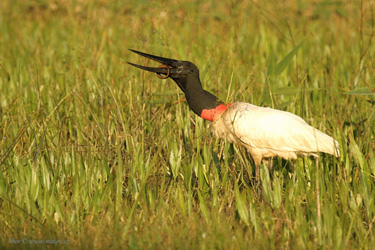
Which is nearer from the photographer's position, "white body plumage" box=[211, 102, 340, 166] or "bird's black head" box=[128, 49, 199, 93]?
"white body plumage" box=[211, 102, 340, 166]

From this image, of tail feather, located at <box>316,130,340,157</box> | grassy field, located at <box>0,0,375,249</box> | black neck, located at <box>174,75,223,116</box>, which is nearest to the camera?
grassy field, located at <box>0,0,375,249</box>

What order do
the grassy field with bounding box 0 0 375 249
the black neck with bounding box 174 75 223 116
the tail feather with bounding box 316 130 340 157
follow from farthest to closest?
the black neck with bounding box 174 75 223 116, the tail feather with bounding box 316 130 340 157, the grassy field with bounding box 0 0 375 249

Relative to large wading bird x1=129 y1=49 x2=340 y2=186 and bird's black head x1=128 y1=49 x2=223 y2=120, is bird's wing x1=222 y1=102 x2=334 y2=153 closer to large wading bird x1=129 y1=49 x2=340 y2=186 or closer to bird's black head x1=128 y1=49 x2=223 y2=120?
large wading bird x1=129 y1=49 x2=340 y2=186

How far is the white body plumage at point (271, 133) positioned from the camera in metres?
4.36

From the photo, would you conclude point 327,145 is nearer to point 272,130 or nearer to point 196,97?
point 272,130

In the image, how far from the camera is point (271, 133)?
14.5 ft

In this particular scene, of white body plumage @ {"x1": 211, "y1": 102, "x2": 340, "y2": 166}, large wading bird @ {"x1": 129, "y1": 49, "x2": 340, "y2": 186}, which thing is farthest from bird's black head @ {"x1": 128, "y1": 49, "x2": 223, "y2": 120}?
white body plumage @ {"x1": 211, "y1": 102, "x2": 340, "y2": 166}

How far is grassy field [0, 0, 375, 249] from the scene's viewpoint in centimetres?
333

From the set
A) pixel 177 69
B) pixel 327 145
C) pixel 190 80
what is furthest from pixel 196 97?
pixel 327 145

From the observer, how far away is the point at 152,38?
5281mm

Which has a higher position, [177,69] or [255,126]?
[177,69]

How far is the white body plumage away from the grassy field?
0.37ft

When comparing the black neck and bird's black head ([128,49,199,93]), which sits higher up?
bird's black head ([128,49,199,93])

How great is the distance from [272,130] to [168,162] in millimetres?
848
